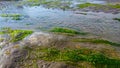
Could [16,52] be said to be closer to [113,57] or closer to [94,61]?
[94,61]

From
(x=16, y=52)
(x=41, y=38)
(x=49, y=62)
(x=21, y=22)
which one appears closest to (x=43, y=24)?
(x=21, y=22)

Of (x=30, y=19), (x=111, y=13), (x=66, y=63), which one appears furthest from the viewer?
(x=111, y=13)

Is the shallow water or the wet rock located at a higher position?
the wet rock

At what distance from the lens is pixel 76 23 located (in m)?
25.1

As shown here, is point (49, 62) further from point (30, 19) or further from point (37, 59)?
point (30, 19)

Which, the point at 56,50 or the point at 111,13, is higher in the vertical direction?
the point at 56,50

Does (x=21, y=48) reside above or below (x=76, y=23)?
above

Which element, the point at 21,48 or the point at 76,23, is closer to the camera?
the point at 21,48

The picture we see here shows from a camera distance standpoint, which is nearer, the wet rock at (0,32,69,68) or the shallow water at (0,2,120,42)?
the wet rock at (0,32,69,68)

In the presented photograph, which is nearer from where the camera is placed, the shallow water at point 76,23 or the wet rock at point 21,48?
the wet rock at point 21,48

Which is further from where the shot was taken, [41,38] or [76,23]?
[76,23]

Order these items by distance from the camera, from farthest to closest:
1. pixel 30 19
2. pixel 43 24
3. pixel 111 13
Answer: pixel 111 13
pixel 30 19
pixel 43 24

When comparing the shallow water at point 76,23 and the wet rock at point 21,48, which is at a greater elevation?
the wet rock at point 21,48

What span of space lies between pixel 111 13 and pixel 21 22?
11.8 m
